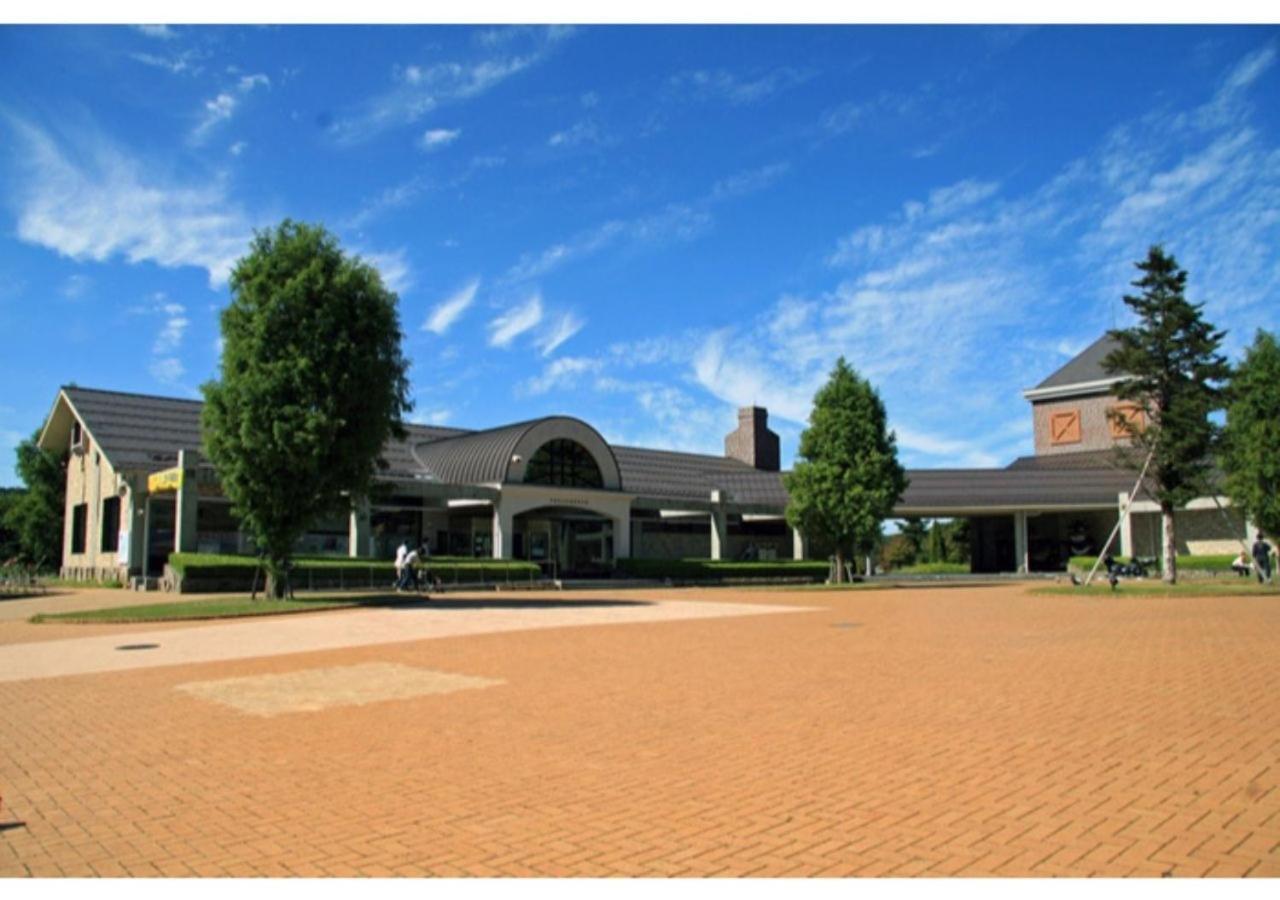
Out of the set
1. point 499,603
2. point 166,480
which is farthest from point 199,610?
point 166,480

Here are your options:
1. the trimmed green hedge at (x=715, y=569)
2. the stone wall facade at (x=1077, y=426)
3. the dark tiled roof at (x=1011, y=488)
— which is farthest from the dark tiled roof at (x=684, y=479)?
the stone wall facade at (x=1077, y=426)

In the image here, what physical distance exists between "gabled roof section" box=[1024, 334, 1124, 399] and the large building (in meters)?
0.12

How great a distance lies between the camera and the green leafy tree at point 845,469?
122ft

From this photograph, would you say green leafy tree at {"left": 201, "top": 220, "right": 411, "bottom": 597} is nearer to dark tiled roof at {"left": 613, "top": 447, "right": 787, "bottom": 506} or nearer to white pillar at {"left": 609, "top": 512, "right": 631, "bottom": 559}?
white pillar at {"left": 609, "top": 512, "right": 631, "bottom": 559}

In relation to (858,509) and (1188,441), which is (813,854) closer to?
(1188,441)

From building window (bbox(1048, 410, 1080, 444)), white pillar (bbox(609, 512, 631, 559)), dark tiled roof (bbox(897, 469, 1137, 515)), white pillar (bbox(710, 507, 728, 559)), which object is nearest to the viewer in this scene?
white pillar (bbox(609, 512, 631, 559))

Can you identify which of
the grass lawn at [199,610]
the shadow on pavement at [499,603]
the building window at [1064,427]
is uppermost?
the building window at [1064,427]

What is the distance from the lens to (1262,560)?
32594 mm

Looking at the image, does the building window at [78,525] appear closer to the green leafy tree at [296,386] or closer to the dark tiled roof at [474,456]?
the dark tiled roof at [474,456]

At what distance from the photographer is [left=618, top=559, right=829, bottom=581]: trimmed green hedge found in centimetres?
3972

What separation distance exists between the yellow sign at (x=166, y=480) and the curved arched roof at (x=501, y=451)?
10471mm

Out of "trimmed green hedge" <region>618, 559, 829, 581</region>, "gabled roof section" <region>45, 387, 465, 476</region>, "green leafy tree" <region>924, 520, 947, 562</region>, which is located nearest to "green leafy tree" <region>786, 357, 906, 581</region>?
"trimmed green hedge" <region>618, 559, 829, 581</region>

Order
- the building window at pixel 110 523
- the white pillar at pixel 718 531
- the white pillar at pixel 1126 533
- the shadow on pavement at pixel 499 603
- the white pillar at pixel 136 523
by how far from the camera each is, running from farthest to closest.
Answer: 1. the white pillar at pixel 718 531
2. the white pillar at pixel 1126 533
3. the building window at pixel 110 523
4. the white pillar at pixel 136 523
5. the shadow on pavement at pixel 499 603

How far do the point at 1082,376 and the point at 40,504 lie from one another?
184 feet
